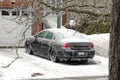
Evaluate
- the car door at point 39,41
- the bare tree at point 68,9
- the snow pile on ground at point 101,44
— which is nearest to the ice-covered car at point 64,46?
the car door at point 39,41

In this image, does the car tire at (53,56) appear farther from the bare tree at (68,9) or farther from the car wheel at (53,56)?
the bare tree at (68,9)

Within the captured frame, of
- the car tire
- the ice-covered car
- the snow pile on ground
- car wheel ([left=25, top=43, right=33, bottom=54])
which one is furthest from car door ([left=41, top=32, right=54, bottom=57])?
the snow pile on ground

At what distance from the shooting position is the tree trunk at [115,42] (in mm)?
5484

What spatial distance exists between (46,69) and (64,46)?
5.41ft

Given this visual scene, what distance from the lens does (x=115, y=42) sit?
18.2 feet

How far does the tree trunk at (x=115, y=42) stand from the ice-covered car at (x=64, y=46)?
14444 millimetres

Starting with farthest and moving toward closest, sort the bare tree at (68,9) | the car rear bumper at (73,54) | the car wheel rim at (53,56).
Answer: the car wheel rim at (53,56) → the car rear bumper at (73,54) → the bare tree at (68,9)

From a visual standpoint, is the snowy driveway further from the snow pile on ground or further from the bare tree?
the bare tree

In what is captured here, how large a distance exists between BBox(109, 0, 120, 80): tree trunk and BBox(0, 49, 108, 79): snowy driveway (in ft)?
38.7

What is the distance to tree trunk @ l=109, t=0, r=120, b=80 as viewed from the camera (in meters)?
5.48

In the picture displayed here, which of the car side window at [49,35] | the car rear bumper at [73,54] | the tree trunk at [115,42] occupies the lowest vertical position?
the car rear bumper at [73,54]

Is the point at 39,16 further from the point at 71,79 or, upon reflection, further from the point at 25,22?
the point at 71,79

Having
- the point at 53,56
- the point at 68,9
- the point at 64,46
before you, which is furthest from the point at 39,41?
the point at 68,9

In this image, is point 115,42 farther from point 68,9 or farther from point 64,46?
point 64,46
